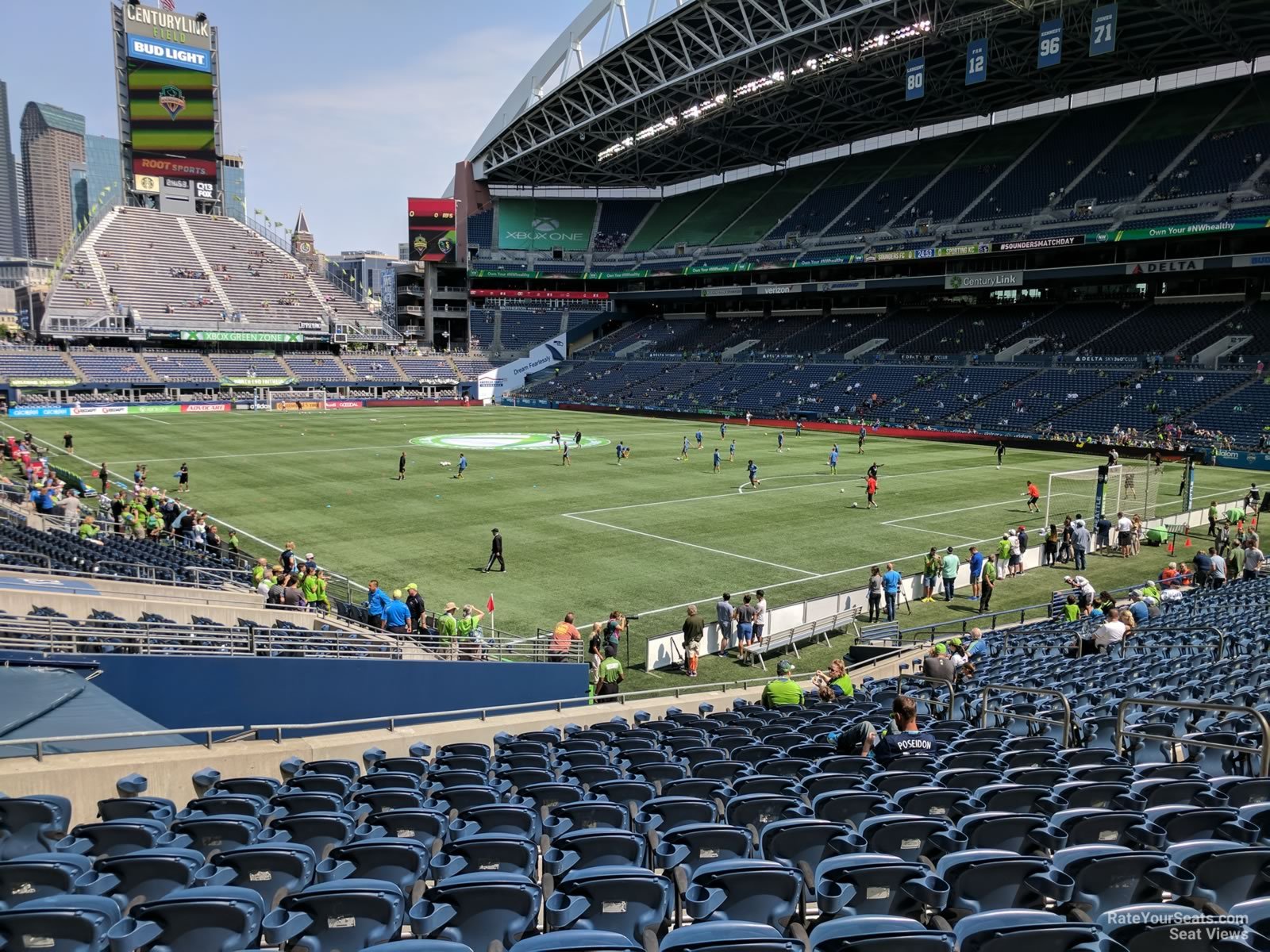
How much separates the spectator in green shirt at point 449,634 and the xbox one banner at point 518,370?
75.7m

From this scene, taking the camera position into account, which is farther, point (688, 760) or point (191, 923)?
point (688, 760)

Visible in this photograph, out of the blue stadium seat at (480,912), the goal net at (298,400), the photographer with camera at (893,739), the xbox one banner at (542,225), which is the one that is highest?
the xbox one banner at (542,225)

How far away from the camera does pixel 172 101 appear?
93.7 meters

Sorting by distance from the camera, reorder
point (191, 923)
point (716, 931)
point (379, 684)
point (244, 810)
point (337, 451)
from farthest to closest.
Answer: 1. point (337, 451)
2. point (379, 684)
3. point (244, 810)
4. point (191, 923)
5. point (716, 931)

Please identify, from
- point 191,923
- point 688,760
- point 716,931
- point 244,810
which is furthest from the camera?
point 688,760

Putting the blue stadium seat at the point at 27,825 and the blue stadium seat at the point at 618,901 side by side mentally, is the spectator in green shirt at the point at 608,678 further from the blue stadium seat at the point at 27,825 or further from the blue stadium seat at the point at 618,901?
the blue stadium seat at the point at 618,901

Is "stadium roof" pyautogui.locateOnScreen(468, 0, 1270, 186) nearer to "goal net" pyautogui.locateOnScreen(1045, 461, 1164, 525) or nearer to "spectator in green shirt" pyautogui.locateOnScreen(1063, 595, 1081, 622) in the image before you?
"goal net" pyautogui.locateOnScreen(1045, 461, 1164, 525)

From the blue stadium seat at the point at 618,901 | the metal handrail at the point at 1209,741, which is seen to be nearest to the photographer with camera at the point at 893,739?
the metal handrail at the point at 1209,741

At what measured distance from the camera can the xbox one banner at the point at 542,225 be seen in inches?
4058

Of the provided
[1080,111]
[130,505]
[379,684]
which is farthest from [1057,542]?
[1080,111]

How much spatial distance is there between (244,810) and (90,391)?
260 ft

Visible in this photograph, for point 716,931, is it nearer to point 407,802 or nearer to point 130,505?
point 407,802

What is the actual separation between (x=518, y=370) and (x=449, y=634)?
3128 inches

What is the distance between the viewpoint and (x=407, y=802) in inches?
247
